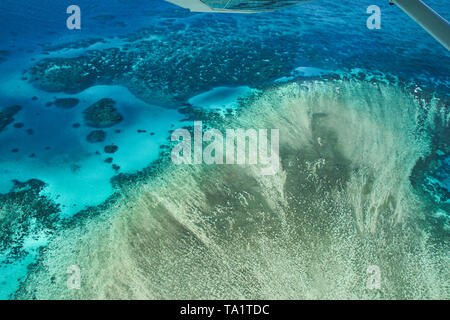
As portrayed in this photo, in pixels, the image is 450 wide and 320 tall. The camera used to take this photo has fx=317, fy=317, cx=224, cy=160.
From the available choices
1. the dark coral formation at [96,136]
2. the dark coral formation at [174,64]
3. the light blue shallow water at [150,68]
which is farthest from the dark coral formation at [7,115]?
the dark coral formation at [96,136]

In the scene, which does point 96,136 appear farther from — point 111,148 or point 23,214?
point 23,214

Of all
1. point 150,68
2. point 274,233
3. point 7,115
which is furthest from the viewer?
point 150,68

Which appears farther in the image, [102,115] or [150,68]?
[150,68]

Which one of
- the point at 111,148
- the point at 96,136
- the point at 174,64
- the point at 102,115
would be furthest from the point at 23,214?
the point at 174,64

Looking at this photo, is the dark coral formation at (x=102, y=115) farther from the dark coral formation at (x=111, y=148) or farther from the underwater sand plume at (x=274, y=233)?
the underwater sand plume at (x=274, y=233)

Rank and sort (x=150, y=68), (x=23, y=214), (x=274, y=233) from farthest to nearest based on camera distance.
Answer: (x=150, y=68) < (x=23, y=214) < (x=274, y=233)

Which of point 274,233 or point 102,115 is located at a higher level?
point 102,115

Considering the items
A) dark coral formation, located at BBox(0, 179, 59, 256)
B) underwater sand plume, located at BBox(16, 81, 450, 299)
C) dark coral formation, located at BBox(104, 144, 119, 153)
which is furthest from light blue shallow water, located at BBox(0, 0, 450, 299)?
underwater sand plume, located at BBox(16, 81, 450, 299)

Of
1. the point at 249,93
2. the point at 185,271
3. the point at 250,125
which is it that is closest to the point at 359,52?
the point at 249,93
